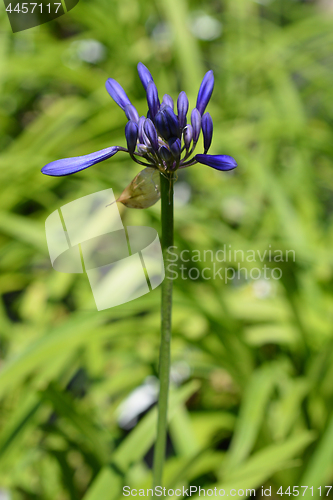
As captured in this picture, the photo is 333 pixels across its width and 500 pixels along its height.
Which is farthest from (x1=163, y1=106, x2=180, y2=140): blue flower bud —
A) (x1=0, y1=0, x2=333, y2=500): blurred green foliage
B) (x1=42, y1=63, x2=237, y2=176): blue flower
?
(x1=0, y1=0, x2=333, y2=500): blurred green foliage

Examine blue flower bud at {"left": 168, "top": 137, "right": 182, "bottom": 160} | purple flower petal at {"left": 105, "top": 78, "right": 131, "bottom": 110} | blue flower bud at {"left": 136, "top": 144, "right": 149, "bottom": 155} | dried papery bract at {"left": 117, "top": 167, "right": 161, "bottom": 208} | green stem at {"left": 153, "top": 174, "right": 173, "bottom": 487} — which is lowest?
green stem at {"left": 153, "top": 174, "right": 173, "bottom": 487}

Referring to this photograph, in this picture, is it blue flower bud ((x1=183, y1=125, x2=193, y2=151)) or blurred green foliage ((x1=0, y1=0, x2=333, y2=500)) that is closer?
blue flower bud ((x1=183, y1=125, x2=193, y2=151))

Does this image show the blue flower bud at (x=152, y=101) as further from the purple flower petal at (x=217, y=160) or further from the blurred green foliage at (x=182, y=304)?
the blurred green foliage at (x=182, y=304)

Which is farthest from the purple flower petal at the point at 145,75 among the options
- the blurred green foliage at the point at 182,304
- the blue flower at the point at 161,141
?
the blurred green foliage at the point at 182,304

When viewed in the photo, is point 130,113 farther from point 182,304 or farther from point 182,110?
point 182,304

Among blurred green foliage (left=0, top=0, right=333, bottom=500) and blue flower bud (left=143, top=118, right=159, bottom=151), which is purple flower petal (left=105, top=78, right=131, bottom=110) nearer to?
blue flower bud (left=143, top=118, right=159, bottom=151)

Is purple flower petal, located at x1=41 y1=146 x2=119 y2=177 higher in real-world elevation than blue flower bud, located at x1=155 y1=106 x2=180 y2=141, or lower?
lower
